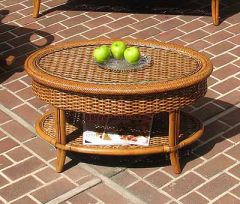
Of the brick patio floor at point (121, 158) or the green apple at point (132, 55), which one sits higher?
the green apple at point (132, 55)

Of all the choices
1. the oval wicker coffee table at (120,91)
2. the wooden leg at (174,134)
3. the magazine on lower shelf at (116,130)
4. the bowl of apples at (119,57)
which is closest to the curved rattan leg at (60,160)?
the oval wicker coffee table at (120,91)

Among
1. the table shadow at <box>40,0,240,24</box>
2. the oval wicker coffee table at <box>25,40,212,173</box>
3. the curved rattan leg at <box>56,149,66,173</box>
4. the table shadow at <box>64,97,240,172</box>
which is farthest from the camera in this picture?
the table shadow at <box>40,0,240,24</box>

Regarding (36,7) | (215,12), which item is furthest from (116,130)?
(36,7)

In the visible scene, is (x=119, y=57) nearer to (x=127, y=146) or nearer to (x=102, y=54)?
(x=102, y=54)

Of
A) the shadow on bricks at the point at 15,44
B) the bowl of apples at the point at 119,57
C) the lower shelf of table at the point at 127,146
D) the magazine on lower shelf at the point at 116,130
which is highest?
the bowl of apples at the point at 119,57

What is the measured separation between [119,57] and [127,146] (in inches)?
28.2

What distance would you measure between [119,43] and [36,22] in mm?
3021

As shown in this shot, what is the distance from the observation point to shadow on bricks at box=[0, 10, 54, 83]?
748 centimetres

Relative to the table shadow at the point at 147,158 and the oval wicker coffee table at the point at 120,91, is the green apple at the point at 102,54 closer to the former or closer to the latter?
the oval wicker coffee table at the point at 120,91

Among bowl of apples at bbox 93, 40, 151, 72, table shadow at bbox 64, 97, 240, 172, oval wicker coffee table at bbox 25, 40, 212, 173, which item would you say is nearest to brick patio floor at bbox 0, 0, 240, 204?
table shadow at bbox 64, 97, 240, 172

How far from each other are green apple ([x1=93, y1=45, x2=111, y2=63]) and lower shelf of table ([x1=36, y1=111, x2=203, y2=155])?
2.17 feet

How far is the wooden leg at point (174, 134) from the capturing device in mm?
5496

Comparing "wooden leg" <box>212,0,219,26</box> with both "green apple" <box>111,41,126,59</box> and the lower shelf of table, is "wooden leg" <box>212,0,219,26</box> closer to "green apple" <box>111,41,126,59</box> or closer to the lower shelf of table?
the lower shelf of table

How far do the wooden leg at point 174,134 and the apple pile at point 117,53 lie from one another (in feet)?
1.78
